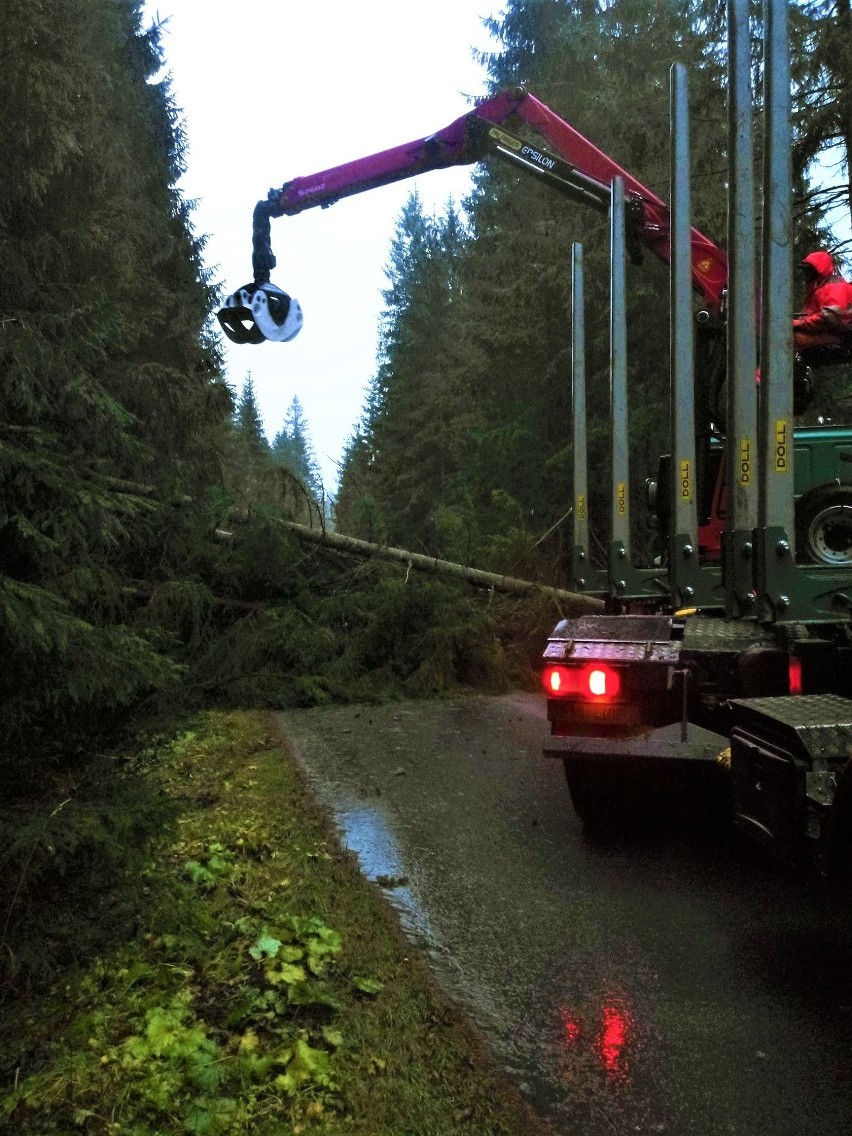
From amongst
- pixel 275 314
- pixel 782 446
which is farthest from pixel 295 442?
pixel 782 446

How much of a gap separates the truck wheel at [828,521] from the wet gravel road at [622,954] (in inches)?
80.0

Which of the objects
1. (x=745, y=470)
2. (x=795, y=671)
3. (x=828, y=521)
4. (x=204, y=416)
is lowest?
(x=795, y=671)

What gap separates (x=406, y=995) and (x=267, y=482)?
11.5m

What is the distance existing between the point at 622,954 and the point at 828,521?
3.53 metres

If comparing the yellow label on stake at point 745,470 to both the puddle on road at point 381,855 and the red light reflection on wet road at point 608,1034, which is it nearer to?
the red light reflection on wet road at point 608,1034

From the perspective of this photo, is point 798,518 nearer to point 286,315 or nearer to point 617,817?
point 617,817

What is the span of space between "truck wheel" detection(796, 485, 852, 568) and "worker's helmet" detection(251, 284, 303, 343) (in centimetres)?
422

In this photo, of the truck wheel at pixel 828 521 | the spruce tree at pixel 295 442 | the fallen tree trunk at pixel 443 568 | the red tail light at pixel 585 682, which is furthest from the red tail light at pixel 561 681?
the spruce tree at pixel 295 442

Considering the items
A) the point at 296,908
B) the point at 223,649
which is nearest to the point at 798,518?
the point at 296,908

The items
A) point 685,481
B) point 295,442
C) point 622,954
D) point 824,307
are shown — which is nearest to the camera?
point 622,954

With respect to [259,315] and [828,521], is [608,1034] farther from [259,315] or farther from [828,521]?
[259,315]

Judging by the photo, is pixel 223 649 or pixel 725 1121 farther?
pixel 223 649

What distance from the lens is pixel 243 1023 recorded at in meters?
3.18

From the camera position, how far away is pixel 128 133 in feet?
→ 58.7
